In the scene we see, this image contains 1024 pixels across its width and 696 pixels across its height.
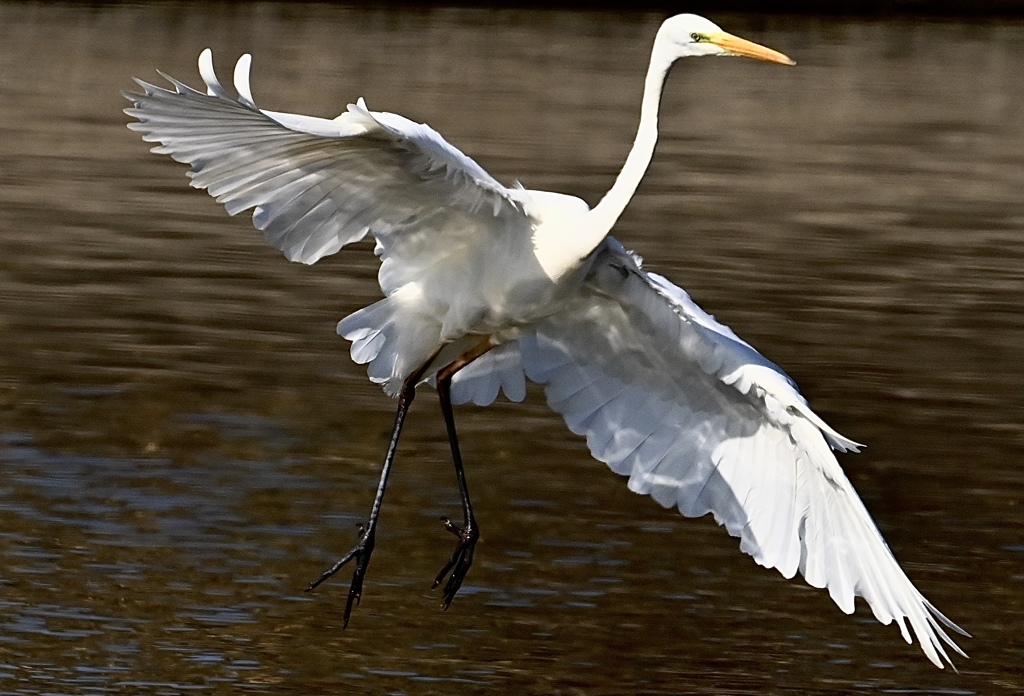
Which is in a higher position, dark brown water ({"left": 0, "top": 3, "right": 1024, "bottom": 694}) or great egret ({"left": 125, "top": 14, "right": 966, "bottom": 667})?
great egret ({"left": 125, "top": 14, "right": 966, "bottom": 667})

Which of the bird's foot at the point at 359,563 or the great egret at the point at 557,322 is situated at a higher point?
the great egret at the point at 557,322

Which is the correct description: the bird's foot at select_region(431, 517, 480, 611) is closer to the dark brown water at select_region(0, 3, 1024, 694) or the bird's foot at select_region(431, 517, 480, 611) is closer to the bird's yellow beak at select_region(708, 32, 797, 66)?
the dark brown water at select_region(0, 3, 1024, 694)

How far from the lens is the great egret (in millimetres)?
6543

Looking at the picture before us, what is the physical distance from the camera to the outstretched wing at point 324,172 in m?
6.26

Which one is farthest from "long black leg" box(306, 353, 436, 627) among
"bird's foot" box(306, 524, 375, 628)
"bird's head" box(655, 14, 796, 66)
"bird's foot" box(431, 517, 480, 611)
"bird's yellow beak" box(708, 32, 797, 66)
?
"bird's yellow beak" box(708, 32, 797, 66)

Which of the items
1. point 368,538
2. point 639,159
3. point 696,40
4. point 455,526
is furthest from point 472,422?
point 696,40

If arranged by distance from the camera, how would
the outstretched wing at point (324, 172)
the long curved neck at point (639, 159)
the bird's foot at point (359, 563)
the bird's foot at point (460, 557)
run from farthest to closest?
the bird's foot at point (460, 557), the bird's foot at point (359, 563), the long curved neck at point (639, 159), the outstretched wing at point (324, 172)

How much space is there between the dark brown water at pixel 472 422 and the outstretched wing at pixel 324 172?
1807 millimetres

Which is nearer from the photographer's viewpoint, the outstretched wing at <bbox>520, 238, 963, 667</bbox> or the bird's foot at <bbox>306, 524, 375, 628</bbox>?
the outstretched wing at <bbox>520, 238, 963, 667</bbox>

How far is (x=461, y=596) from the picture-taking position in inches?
333

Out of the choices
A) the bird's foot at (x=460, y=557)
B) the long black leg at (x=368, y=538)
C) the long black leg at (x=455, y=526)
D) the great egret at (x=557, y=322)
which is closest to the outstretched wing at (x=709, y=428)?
the great egret at (x=557, y=322)

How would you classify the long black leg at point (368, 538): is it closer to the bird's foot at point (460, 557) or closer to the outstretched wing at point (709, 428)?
the bird's foot at point (460, 557)

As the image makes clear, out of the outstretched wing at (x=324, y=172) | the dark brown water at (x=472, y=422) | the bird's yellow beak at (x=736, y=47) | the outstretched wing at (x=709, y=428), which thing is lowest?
the dark brown water at (x=472, y=422)

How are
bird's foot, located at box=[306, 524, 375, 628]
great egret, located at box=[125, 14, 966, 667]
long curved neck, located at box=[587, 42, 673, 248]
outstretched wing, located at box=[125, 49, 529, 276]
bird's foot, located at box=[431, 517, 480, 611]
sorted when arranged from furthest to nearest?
bird's foot, located at box=[431, 517, 480, 611], bird's foot, located at box=[306, 524, 375, 628], long curved neck, located at box=[587, 42, 673, 248], great egret, located at box=[125, 14, 966, 667], outstretched wing, located at box=[125, 49, 529, 276]
